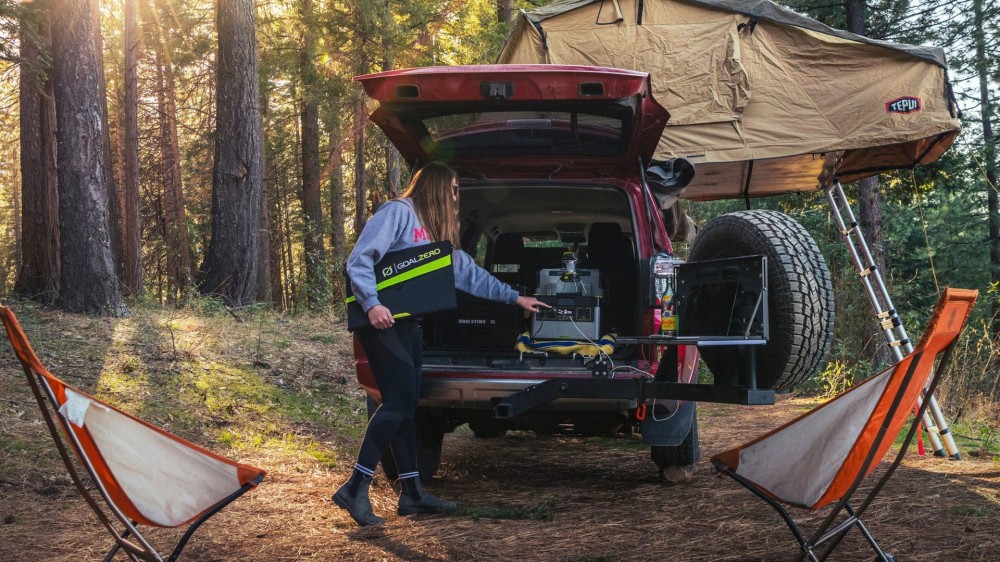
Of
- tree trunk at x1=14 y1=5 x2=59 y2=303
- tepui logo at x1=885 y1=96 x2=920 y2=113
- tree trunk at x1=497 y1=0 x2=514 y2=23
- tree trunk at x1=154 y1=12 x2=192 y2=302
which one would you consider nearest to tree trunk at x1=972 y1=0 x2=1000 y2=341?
tree trunk at x1=497 y1=0 x2=514 y2=23

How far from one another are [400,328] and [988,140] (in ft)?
60.2

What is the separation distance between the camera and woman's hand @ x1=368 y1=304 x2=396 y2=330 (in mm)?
4105

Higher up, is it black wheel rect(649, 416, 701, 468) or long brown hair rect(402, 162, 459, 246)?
long brown hair rect(402, 162, 459, 246)

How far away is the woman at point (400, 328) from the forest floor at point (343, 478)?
0.55 feet

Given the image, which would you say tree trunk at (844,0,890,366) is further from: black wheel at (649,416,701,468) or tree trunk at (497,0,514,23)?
tree trunk at (497,0,514,23)

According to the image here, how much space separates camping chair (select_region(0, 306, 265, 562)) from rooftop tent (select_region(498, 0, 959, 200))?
4338 millimetres

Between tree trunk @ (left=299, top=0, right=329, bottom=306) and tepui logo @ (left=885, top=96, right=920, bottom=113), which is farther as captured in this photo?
tree trunk @ (left=299, top=0, right=329, bottom=306)

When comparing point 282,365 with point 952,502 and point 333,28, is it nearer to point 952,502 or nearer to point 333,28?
point 952,502

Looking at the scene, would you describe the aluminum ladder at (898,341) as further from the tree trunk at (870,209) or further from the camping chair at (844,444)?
the tree trunk at (870,209)

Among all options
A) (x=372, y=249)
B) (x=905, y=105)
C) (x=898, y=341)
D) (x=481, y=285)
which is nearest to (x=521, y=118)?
(x=481, y=285)

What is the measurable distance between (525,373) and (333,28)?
42.8 ft

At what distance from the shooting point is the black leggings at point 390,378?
13.9ft

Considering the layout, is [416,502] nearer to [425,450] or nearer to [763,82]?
[425,450]

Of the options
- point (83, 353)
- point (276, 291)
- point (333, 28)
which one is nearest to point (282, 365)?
point (83, 353)
